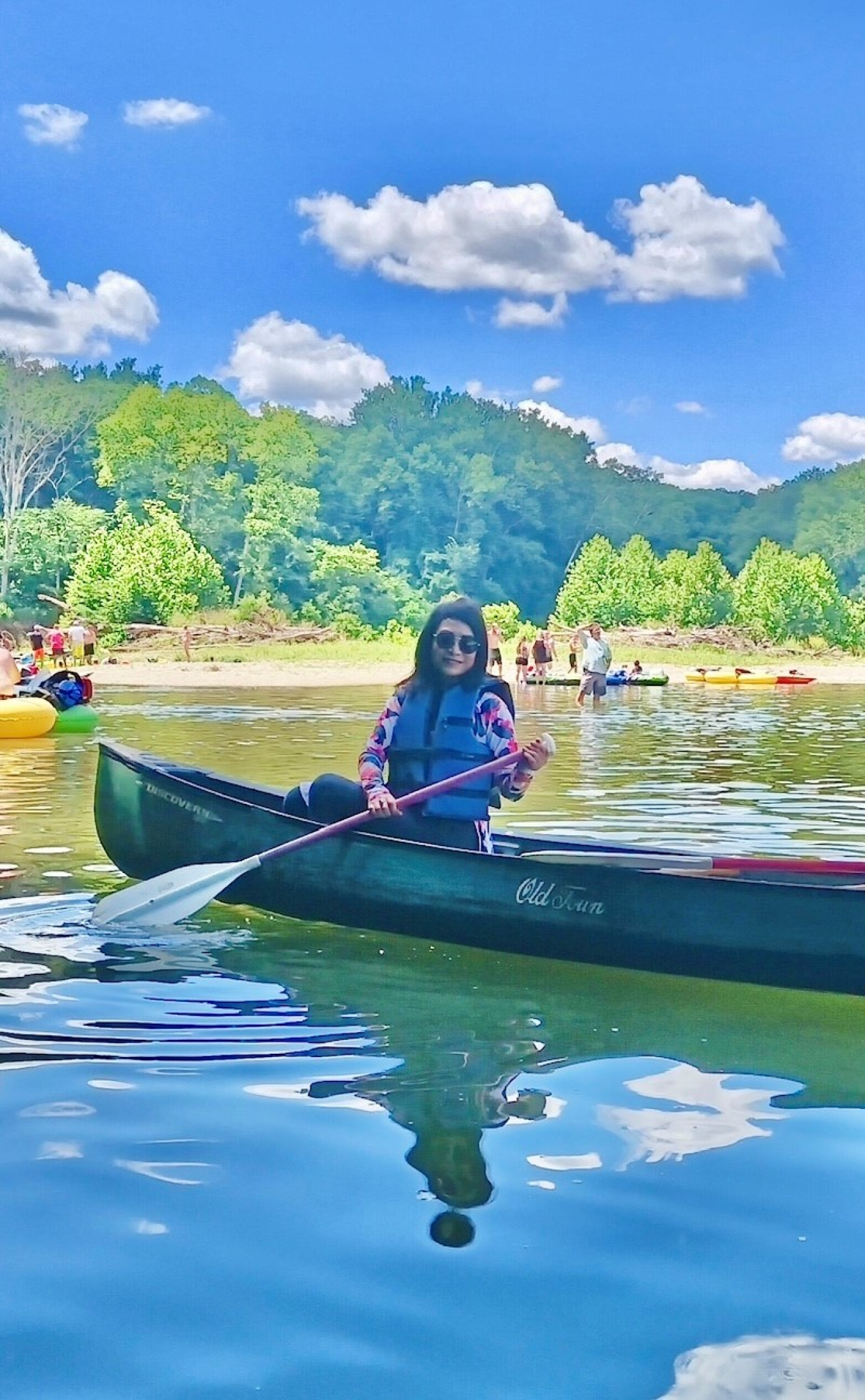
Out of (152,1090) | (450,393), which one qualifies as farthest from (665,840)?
(450,393)

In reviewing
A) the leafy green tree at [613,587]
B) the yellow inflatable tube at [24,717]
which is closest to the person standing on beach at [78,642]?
the yellow inflatable tube at [24,717]

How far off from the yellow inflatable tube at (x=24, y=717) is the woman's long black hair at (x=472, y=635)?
7.81 m

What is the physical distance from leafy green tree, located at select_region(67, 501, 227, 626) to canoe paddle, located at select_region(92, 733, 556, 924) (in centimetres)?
3122

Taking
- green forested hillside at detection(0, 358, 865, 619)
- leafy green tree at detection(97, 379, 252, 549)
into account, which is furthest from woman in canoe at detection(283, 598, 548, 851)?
leafy green tree at detection(97, 379, 252, 549)

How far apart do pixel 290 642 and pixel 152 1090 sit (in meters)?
32.8

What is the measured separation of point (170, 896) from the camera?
16.0ft

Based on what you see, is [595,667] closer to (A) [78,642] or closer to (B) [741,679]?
(B) [741,679]

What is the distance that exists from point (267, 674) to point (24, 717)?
57.4 ft

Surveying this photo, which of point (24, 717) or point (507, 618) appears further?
point (507, 618)

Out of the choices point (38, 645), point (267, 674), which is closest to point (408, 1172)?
point (38, 645)

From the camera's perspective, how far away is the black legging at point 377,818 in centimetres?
470

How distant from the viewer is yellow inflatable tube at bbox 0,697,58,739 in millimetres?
11766

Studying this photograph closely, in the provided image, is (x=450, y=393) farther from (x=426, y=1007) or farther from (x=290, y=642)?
(x=426, y=1007)

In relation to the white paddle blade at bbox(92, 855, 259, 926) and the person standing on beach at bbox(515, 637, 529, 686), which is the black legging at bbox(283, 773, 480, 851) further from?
the person standing on beach at bbox(515, 637, 529, 686)
